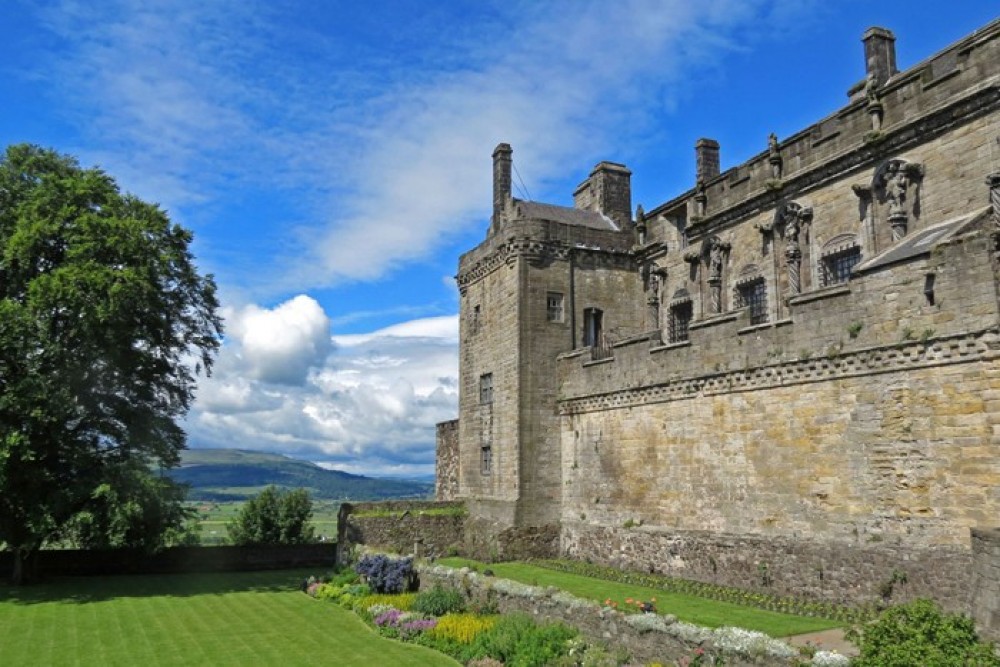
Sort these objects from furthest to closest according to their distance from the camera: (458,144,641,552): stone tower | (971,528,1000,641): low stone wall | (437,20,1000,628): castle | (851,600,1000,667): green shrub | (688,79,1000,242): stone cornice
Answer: (458,144,641,552): stone tower → (688,79,1000,242): stone cornice → (437,20,1000,628): castle → (971,528,1000,641): low stone wall → (851,600,1000,667): green shrub

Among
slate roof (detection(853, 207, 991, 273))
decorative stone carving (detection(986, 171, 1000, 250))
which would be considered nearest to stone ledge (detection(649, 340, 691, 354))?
slate roof (detection(853, 207, 991, 273))

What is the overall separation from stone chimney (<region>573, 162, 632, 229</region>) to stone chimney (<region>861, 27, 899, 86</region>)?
12.0m

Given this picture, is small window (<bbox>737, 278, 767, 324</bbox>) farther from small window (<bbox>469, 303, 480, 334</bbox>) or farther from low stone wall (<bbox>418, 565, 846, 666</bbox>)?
low stone wall (<bbox>418, 565, 846, 666</bbox>)

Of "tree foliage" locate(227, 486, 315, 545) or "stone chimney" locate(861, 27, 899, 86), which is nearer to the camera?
"stone chimney" locate(861, 27, 899, 86)

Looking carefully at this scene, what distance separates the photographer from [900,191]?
21.3 metres

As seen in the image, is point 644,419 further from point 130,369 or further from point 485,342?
point 130,369

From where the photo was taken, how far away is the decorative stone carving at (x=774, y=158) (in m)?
25.6

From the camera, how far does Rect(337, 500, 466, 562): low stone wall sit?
30984mm

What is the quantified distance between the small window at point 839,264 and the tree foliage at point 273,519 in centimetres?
3134

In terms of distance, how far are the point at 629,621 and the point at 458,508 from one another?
60.6 ft

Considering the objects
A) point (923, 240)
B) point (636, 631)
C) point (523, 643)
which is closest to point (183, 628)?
point (523, 643)

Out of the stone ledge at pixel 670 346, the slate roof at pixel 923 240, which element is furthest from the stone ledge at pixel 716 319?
the slate roof at pixel 923 240

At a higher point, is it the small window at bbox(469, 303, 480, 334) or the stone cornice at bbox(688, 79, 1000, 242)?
the stone cornice at bbox(688, 79, 1000, 242)

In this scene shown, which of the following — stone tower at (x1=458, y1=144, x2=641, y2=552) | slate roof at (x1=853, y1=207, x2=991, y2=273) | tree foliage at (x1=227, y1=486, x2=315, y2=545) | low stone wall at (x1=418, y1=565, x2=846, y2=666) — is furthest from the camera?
tree foliage at (x1=227, y1=486, x2=315, y2=545)
